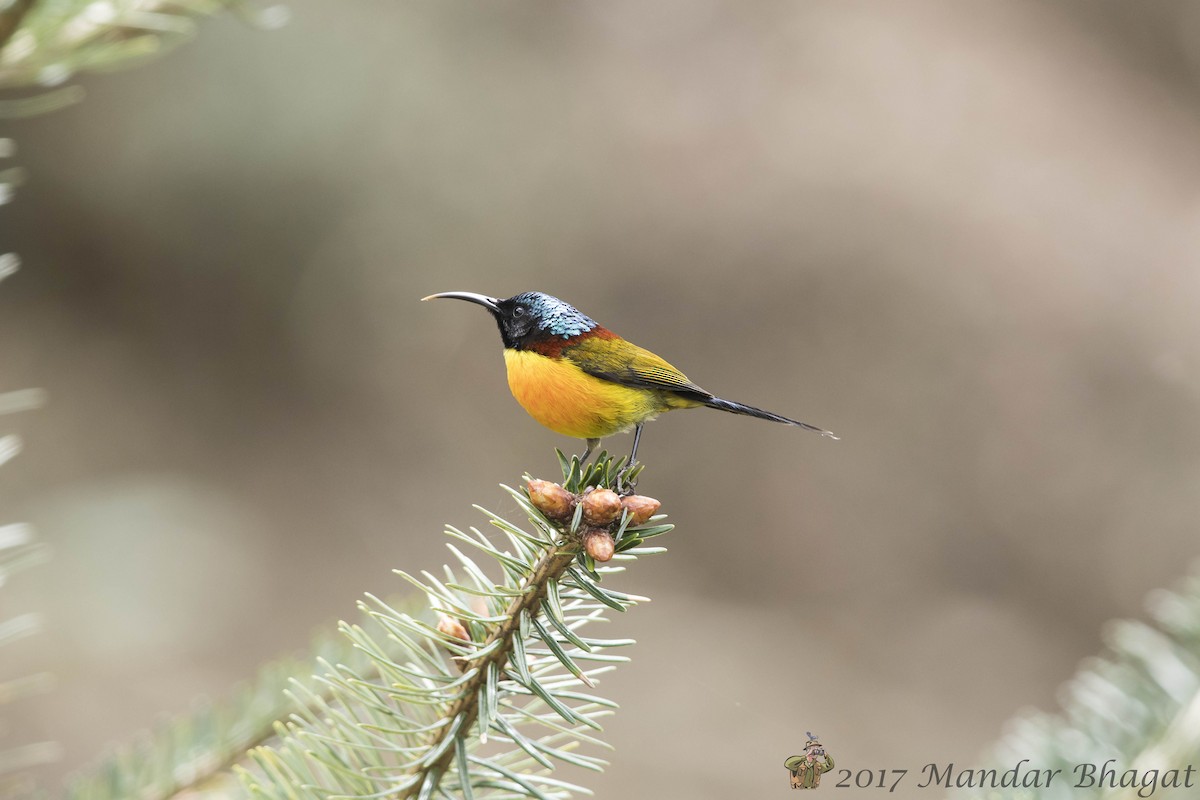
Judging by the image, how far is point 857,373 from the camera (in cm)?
667

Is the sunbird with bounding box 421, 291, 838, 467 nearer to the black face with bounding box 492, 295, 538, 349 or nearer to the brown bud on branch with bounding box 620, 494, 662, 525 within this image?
the black face with bounding box 492, 295, 538, 349

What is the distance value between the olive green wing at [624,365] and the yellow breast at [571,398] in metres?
0.02

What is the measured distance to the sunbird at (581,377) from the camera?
1.92 metres

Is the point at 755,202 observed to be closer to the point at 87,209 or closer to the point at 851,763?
the point at 851,763

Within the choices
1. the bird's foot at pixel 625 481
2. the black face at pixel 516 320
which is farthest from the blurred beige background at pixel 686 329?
the bird's foot at pixel 625 481

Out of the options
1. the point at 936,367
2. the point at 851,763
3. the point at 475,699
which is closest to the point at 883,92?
the point at 936,367

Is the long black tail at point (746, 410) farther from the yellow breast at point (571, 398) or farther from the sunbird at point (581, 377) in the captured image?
the yellow breast at point (571, 398)

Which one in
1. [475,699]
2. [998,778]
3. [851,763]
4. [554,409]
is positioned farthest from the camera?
[851,763]

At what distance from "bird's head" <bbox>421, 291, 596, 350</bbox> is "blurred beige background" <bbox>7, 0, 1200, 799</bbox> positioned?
12.9ft

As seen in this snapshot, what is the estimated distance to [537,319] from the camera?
7.23 ft

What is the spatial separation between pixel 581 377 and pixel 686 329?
4.83 metres

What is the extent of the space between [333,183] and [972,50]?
212 inches

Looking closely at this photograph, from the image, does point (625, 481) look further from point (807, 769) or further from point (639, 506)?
point (807, 769)

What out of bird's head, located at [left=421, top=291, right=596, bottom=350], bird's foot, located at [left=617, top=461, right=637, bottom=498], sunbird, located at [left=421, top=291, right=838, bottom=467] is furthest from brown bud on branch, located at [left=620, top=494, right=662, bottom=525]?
bird's head, located at [left=421, top=291, right=596, bottom=350]
